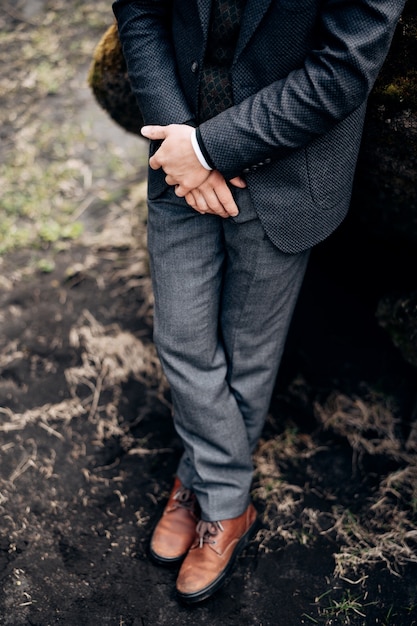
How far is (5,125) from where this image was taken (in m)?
4.46

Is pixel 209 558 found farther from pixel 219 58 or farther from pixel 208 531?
pixel 219 58

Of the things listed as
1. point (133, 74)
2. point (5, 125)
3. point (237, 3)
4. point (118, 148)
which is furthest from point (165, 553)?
point (5, 125)

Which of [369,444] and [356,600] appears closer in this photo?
[356,600]

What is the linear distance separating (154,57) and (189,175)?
0.44 metres

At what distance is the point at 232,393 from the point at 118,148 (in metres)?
2.70

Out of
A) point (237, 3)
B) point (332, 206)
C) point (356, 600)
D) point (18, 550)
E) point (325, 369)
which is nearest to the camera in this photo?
→ point (237, 3)

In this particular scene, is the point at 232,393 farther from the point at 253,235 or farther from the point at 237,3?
the point at 237,3

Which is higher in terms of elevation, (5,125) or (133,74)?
(133,74)

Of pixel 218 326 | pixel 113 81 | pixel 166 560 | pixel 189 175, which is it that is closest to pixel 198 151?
pixel 189 175

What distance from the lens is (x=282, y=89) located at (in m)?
1.62

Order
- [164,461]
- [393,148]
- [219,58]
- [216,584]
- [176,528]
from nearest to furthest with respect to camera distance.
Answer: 1. [219,58]
2. [393,148]
3. [216,584]
4. [176,528]
5. [164,461]

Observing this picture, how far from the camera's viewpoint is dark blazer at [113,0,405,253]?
5.04ft

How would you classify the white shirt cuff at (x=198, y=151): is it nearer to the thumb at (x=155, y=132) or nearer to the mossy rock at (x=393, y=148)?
the thumb at (x=155, y=132)

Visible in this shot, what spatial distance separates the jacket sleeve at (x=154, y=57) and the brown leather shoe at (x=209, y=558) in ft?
5.04
